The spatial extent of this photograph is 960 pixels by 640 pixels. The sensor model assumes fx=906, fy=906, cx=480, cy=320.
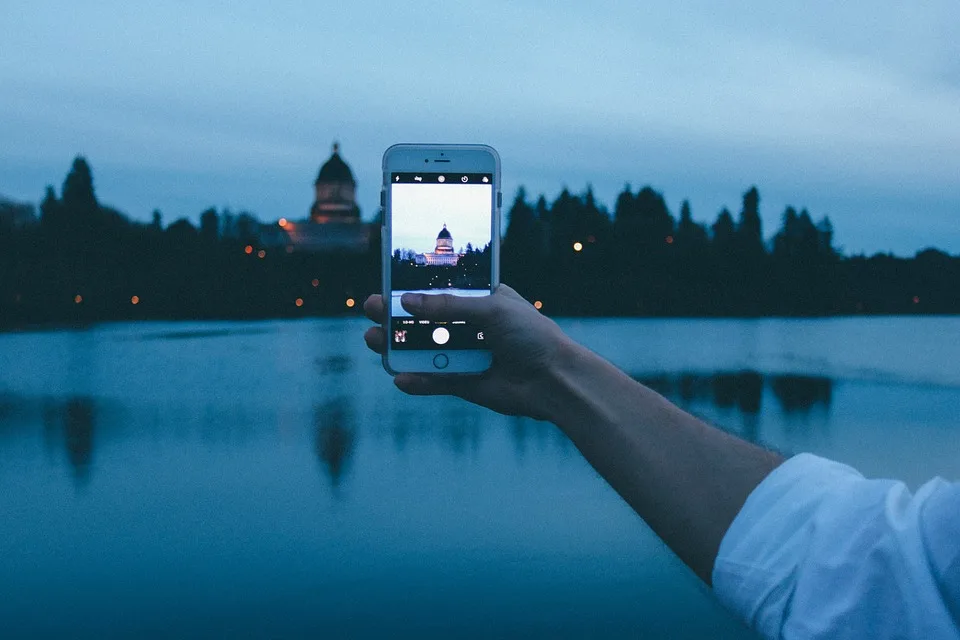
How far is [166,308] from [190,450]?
77.8 m

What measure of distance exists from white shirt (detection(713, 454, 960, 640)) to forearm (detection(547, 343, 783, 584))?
6.9 inches

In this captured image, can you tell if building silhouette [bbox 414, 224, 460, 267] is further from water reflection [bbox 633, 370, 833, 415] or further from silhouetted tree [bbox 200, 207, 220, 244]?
silhouetted tree [bbox 200, 207, 220, 244]

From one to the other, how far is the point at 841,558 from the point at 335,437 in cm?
1201

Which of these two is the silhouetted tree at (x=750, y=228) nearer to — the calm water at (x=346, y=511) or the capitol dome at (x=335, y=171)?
the capitol dome at (x=335, y=171)

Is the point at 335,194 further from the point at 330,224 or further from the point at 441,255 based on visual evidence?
the point at 441,255

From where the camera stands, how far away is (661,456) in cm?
170

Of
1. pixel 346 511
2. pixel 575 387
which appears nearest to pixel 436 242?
pixel 575 387

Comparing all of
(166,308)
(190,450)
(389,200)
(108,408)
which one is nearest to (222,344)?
(108,408)

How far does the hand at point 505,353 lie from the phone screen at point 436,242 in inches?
6.9

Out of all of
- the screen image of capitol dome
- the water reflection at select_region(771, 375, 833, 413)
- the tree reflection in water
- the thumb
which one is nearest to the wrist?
the thumb

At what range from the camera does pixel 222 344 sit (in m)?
39.8

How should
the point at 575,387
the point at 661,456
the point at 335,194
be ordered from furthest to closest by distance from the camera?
the point at 335,194, the point at 575,387, the point at 661,456

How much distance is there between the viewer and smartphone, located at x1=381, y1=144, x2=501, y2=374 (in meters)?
2.67

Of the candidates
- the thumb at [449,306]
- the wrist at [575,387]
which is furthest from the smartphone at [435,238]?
the wrist at [575,387]
